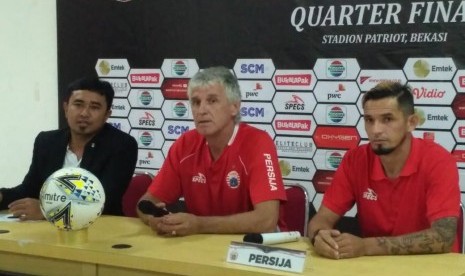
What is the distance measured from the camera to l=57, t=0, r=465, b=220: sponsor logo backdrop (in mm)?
3004

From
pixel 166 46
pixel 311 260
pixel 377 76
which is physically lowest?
pixel 311 260

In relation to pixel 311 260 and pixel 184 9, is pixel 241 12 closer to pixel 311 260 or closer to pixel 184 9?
pixel 184 9

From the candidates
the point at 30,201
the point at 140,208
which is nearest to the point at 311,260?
the point at 140,208

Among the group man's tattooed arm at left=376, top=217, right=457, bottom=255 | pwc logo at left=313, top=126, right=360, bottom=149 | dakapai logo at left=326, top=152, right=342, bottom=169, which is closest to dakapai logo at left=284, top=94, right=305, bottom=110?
pwc logo at left=313, top=126, right=360, bottom=149

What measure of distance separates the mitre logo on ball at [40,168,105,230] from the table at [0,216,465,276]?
0.09m

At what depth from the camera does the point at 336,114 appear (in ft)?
10.6

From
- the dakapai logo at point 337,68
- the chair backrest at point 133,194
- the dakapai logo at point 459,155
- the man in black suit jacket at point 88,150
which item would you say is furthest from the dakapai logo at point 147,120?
the dakapai logo at point 459,155

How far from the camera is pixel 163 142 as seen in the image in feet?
12.3

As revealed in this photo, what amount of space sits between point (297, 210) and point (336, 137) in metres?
0.64

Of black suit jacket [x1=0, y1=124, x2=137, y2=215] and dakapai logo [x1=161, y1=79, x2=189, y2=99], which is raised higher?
dakapai logo [x1=161, y1=79, x2=189, y2=99]

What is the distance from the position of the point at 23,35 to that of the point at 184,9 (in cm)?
123

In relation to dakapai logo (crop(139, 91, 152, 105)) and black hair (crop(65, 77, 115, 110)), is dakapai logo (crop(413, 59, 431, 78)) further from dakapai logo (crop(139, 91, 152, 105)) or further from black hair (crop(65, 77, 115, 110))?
dakapai logo (crop(139, 91, 152, 105))

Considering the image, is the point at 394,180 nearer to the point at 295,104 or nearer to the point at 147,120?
the point at 295,104

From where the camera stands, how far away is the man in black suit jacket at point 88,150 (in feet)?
9.14
